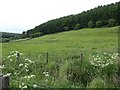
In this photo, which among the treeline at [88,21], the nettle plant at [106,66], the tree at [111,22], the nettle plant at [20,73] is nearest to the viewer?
the nettle plant at [20,73]

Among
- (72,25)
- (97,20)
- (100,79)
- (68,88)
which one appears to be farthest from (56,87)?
(72,25)

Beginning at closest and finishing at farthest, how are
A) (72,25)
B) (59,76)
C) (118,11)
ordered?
1. (59,76)
2. (118,11)
3. (72,25)

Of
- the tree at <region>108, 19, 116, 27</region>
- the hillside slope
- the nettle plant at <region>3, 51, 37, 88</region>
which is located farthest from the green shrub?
the tree at <region>108, 19, 116, 27</region>

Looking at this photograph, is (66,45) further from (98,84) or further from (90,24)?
(90,24)

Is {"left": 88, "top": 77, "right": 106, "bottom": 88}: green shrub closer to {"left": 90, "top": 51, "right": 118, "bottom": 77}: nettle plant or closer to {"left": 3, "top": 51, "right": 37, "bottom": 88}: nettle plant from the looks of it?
{"left": 90, "top": 51, "right": 118, "bottom": 77}: nettle plant

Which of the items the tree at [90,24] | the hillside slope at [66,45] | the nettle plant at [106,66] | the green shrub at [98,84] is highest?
the tree at [90,24]

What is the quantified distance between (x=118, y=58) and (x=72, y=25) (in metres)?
101

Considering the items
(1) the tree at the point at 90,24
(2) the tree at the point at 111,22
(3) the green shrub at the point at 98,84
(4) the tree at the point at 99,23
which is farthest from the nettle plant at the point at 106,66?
(1) the tree at the point at 90,24

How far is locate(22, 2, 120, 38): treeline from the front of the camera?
327 ft

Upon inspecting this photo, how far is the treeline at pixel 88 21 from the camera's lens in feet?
327

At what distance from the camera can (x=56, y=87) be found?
10062 millimetres

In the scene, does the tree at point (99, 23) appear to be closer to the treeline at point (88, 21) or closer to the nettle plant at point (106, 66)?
the treeline at point (88, 21)

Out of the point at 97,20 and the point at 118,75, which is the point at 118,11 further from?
the point at 118,75

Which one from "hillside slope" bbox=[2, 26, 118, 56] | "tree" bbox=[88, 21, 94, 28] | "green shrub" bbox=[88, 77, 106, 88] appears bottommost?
"hillside slope" bbox=[2, 26, 118, 56]
